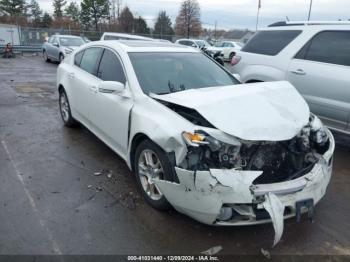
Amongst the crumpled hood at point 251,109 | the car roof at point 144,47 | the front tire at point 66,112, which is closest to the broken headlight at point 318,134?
the crumpled hood at point 251,109

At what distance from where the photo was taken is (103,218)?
3402mm

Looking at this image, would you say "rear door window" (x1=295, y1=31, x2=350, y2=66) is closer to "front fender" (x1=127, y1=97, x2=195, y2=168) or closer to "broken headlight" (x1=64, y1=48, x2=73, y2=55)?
"front fender" (x1=127, y1=97, x2=195, y2=168)

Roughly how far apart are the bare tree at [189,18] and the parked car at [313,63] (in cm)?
6330

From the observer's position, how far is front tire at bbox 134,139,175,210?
3135mm

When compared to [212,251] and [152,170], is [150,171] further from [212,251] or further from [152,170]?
[212,251]

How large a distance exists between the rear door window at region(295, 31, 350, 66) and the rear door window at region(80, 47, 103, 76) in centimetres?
331

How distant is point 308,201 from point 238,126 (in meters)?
0.91

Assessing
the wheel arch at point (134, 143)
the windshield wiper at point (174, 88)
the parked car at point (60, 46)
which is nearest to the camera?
the wheel arch at point (134, 143)

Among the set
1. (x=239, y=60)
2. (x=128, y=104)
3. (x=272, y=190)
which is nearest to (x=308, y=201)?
(x=272, y=190)

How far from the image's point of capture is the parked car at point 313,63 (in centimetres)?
505

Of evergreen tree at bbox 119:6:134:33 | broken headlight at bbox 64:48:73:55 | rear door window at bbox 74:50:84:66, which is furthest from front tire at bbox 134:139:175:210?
evergreen tree at bbox 119:6:134:33

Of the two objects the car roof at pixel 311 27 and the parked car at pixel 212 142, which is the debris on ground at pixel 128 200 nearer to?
the parked car at pixel 212 142

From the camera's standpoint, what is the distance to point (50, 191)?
390 centimetres

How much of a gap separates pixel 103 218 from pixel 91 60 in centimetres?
274
